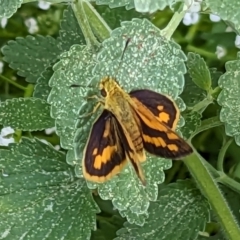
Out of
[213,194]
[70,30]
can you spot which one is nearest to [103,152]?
[213,194]

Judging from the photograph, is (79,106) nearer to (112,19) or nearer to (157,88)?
(157,88)

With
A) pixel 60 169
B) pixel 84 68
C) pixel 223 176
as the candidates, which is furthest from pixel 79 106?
pixel 223 176

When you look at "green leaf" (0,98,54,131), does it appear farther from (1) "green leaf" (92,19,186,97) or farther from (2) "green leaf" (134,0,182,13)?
(2) "green leaf" (134,0,182,13)

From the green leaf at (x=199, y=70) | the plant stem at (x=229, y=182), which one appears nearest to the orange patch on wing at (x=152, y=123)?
the green leaf at (x=199, y=70)

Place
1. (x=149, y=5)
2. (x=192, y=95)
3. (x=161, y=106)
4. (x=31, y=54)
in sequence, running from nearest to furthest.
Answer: (x=149, y=5) < (x=161, y=106) < (x=192, y=95) < (x=31, y=54)

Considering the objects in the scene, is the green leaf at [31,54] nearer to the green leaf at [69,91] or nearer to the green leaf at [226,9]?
the green leaf at [69,91]

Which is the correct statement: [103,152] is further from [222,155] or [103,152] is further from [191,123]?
[222,155]

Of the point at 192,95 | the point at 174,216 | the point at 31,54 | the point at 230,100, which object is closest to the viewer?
the point at 230,100
